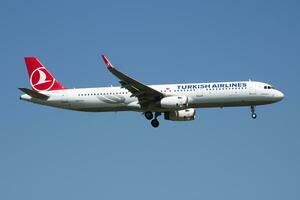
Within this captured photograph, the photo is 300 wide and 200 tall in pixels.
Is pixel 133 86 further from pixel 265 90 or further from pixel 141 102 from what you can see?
pixel 265 90

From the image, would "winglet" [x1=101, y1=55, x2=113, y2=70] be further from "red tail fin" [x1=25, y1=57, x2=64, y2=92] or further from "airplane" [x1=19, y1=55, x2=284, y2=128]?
"red tail fin" [x1=25, y1=57, x2=64, y2=92]

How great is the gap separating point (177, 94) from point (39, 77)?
15.0m

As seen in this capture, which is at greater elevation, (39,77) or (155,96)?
(39,77)

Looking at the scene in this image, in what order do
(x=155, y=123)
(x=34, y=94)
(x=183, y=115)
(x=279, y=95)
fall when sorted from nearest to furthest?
(x=279, y=95) → (x=34, y=94) → (x=155, y=123) → (x=183, y=115)

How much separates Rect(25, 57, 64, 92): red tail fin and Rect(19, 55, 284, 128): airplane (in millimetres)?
99

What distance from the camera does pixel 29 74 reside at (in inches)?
2874

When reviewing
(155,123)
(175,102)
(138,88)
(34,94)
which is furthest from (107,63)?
(34,94)

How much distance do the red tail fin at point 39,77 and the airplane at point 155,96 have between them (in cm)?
10

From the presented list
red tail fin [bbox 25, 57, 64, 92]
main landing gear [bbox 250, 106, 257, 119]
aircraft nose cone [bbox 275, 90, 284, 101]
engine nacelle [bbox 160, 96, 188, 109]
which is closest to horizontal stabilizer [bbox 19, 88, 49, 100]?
red tail fin [bbox 25, 57, 64, 92]

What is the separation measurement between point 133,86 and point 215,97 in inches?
296

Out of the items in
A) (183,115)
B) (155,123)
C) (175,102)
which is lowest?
(155,123)

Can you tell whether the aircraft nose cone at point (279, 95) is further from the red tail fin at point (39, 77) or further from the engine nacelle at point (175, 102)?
the red tail fin at point (39, 77)

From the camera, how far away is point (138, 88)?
65750 mm

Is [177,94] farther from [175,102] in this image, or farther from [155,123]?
[155,123]
